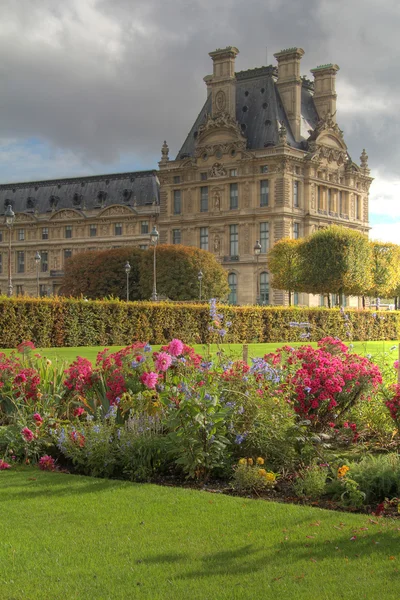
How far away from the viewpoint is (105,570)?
6090mm

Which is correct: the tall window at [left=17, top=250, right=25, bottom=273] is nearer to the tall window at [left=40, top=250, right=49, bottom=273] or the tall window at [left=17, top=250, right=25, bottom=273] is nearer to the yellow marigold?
the tall window at [left=40, top=250, right=49, bottom=273]

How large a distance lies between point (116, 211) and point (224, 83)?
66.3 ft

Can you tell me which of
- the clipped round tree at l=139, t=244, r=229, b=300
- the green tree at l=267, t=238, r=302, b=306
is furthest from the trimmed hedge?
the clipped round tree at l=139, t=244, r=229, b=300

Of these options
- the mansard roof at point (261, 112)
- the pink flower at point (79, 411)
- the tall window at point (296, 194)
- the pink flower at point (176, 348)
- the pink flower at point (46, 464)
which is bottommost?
the pink flower at point (46, 464)

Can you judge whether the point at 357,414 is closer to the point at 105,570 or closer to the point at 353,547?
the point at 353,547

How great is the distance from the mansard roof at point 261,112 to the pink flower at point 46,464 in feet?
229

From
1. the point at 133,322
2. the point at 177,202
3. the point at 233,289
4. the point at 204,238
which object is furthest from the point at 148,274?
the point at 133,322

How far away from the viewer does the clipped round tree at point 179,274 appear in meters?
65.0

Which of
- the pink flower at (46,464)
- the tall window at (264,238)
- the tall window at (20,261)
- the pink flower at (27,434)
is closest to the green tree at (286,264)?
the tall window at (264,238)

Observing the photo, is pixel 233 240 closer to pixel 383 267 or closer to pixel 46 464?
pixel 383 267

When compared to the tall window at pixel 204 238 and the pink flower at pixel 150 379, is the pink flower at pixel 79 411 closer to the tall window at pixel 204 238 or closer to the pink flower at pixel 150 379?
the pink flower at pixel 150 379

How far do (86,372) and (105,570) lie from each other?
5017 mm

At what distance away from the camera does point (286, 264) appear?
65500 millimetres

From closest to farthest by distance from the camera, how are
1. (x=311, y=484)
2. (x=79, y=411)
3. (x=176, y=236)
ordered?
(x=311, y=484), (x=79, y=411), (x=176, y=236)
